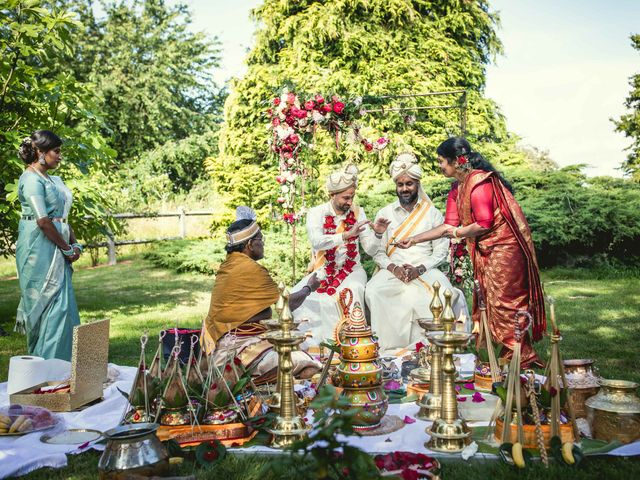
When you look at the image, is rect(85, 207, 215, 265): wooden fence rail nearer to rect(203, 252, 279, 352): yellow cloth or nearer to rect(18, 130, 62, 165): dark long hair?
rect(18, 130, 62, 165): dark long hair

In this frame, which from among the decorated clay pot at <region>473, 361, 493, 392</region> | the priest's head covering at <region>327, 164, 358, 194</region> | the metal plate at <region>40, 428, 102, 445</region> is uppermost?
the priest's head covering at <region>327, 164, 358, 194</region>

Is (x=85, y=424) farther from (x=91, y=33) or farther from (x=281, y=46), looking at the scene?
(x=91, y=33)

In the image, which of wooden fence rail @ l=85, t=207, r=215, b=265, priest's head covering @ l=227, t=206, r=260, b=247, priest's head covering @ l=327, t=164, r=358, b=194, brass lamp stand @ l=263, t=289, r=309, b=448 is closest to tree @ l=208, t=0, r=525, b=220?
wooden fence rail @ l=85, t=207, r=215, b=265

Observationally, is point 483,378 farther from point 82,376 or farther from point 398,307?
point 82,376

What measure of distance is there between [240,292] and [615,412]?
2734 millimetres

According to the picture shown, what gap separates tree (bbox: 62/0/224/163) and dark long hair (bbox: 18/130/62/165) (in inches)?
867

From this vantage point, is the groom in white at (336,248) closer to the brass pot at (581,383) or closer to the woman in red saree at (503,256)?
the woman in red saree at (503,256)

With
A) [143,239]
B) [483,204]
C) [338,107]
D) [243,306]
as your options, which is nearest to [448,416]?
[243,306]

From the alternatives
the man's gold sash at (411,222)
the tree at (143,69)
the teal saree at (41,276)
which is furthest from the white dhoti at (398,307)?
the tree at (143,69)

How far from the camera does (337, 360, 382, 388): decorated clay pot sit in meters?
4.00

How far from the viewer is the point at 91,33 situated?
2920 cm

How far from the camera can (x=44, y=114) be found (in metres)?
8.37

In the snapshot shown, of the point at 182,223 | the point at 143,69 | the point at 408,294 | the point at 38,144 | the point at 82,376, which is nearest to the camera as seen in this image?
the point at 82,376

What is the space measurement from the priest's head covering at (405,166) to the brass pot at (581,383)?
310 cm
